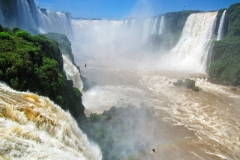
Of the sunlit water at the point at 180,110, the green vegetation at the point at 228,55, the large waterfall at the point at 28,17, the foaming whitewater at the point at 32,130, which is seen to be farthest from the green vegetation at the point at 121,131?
the large waterfall at the point at 28,17

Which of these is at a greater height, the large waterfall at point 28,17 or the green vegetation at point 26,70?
the large waterfall at point 28,17

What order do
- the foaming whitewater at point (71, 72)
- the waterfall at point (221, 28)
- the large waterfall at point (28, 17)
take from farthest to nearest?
→ the waterfall at point (221, 28), the large waterfall at point (28, 17), the foaming whitewater at point (71, 72)

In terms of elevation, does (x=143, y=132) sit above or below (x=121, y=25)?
below

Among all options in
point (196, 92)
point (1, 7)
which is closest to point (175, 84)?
point (196, 92)

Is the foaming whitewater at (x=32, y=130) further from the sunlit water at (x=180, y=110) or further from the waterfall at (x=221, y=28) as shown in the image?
the waterfall at (x=221, y=28)

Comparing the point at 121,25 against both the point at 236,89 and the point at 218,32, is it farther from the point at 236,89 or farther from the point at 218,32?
the point at 236,89

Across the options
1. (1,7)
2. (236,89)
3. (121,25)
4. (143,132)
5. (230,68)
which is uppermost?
(121,25)

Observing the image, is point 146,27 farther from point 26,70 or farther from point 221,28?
point 26,70

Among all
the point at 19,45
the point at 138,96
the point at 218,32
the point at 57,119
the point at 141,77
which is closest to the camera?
the point at 57,119
